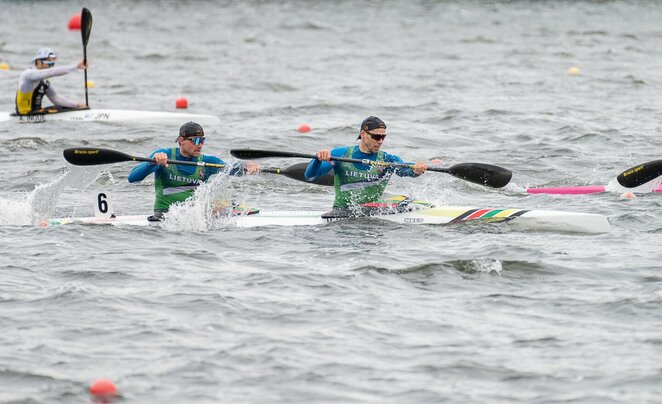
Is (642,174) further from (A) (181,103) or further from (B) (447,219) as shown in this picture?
(A) (181,103)

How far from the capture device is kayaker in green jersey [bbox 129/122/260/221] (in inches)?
560

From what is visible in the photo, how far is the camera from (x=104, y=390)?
8969 mm

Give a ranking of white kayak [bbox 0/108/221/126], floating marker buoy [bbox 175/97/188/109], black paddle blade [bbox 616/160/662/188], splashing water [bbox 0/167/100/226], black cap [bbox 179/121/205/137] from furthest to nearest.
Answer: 1. floating marker buoy [bbox 175/97/188/109]
2. white kayak [bbox 0/108/221/126]
3. black paddle blade [bbox 616/160/662/188]
4. splashing water [bbox 0/167/100/226]
5. black cap [bbox 179/121/205/137]

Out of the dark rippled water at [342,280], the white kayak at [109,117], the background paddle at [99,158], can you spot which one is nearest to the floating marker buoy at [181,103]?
the dark rippled water at [342,280]

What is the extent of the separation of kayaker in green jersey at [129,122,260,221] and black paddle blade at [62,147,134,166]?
0.40 m

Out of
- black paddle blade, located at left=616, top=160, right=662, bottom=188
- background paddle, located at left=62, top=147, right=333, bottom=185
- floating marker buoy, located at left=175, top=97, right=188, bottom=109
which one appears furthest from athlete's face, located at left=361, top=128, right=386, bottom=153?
floating marker buoy, located at left=175, top=97, right=188, bottom=109

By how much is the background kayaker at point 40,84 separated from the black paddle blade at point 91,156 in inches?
306

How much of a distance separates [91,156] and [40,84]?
28.5ft

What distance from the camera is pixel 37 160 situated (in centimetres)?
2017

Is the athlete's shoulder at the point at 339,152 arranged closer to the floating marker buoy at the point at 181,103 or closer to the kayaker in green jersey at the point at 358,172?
the kayaker in green jersey at the point at 358,172

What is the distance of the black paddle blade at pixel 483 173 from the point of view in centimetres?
1462

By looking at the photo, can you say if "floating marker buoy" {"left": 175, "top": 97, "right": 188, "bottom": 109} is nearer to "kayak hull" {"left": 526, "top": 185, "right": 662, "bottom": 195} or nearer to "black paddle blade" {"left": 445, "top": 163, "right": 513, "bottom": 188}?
"kayak hull" {"left": 526, "top": 185, "right": 662, "bottom": 195}

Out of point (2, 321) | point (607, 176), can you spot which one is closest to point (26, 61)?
point (607, 176)

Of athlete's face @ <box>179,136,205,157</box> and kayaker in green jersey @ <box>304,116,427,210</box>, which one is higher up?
athlete's face @ <box>179,136,205,157</box>
